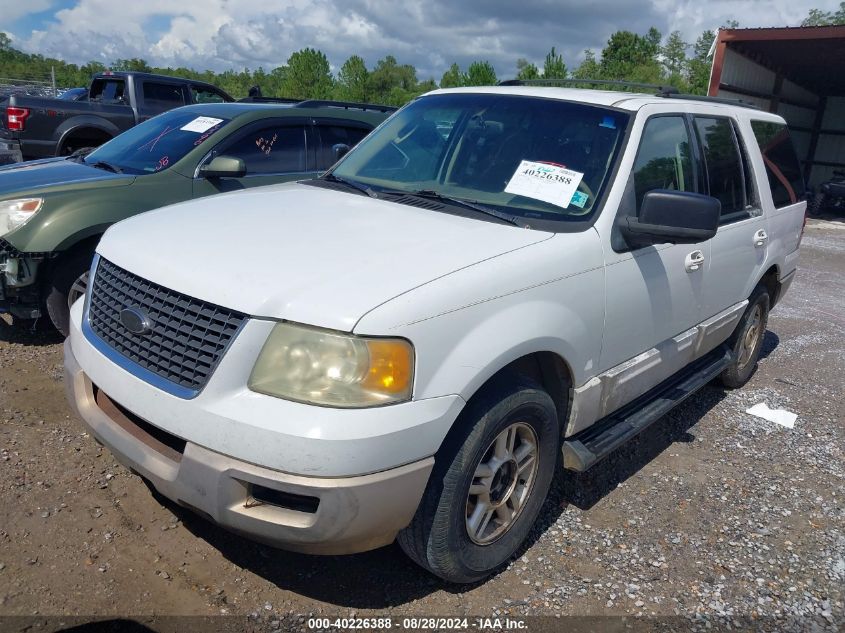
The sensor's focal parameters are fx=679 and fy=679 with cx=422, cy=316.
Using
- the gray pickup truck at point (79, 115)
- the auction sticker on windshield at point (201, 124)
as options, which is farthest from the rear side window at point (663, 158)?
the gray pickup truck at point (79, 115)

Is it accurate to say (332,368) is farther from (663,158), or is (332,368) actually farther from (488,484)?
(663,158)

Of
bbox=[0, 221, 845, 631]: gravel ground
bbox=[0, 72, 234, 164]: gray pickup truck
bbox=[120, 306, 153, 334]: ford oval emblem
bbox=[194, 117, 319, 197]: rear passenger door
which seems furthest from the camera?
bbox=[0, 72, 234, 164]: gray pickup truck

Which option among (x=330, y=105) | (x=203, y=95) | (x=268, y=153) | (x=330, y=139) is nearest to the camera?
(x=268, y=153)

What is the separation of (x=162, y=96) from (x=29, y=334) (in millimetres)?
8359

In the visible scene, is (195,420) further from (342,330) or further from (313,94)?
(313,94)

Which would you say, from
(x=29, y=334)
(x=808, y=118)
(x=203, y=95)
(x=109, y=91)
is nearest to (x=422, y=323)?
(x=29, y=334)

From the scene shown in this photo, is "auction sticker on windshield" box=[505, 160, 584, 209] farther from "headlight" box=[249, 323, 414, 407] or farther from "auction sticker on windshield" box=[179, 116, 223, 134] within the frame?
"auction sticker on windshield" box=[179, 116, 223, 134]

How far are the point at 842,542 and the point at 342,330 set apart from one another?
2.83 metres

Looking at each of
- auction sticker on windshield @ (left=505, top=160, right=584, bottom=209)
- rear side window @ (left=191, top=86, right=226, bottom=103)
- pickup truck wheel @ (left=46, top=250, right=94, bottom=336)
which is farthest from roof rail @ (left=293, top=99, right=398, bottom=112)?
rear side window @ (left=191, top=86, right=226, bottom=103)

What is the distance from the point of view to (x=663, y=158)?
3547 millimetres

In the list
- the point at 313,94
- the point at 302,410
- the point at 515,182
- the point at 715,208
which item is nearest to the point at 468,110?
the point at 515,182

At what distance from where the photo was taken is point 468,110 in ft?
12.4

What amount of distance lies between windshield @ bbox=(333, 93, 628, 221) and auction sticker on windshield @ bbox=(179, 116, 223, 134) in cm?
209

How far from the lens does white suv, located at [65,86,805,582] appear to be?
217cm
